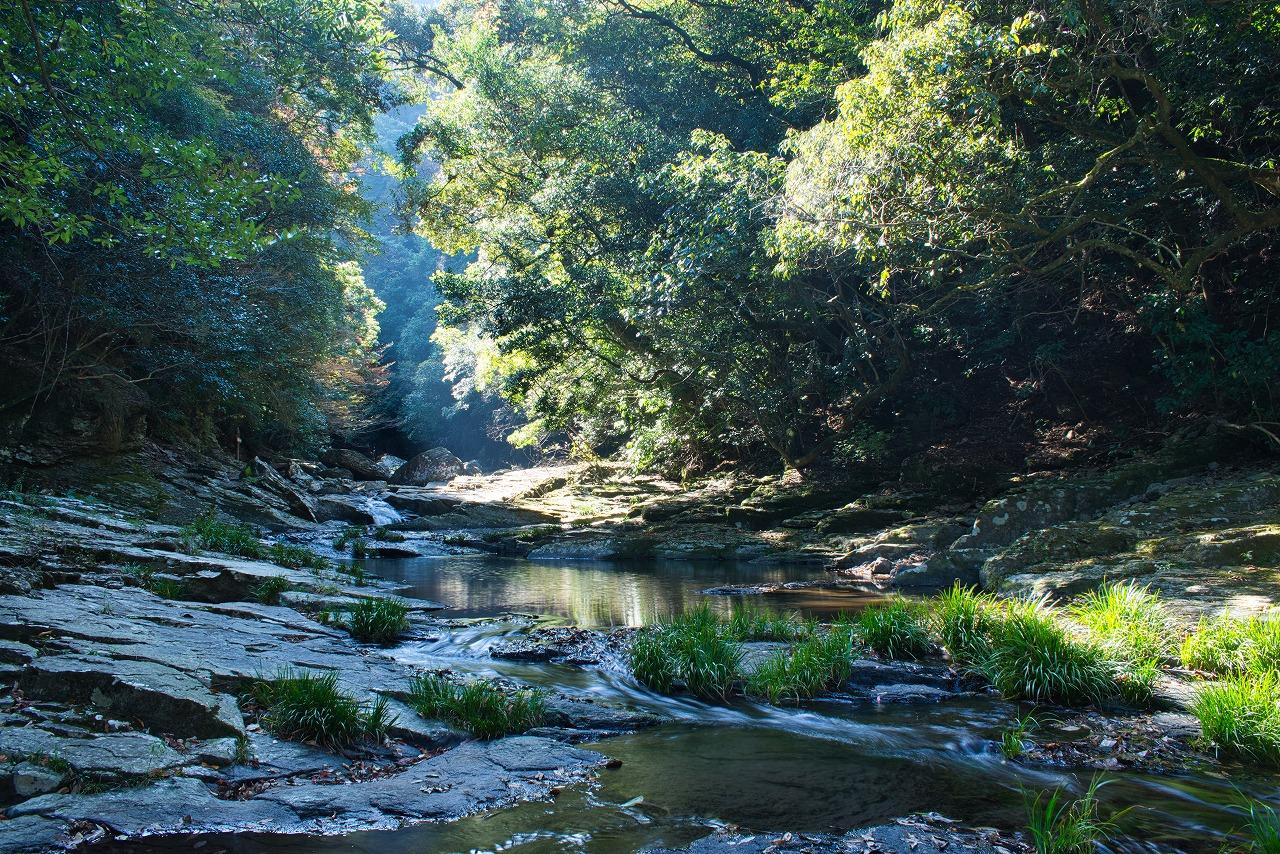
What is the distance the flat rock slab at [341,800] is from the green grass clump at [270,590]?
481 centimetres

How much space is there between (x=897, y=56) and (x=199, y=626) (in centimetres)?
→ 999

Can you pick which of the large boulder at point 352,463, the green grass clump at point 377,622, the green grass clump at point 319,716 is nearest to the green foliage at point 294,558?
the green grass clump at point 377,622

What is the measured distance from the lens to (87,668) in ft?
14.4

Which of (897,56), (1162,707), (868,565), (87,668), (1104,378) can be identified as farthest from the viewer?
(1104,378)

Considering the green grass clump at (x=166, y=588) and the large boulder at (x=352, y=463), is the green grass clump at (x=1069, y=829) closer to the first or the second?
the green grass clump at (x=166, y=588)

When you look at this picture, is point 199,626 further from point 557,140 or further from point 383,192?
point 383,192

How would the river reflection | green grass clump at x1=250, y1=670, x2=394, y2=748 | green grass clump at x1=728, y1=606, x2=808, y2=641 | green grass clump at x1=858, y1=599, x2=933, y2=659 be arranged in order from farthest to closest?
the river reflection
green grass clump at x1=728, y1=606, x2=808, y2=641
green grass clump at x1=858, y1=599, x2=933, y2=659
green grass clump at x1=250, y1=670, x2=394, y2=748

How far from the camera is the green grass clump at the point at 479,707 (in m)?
4.91

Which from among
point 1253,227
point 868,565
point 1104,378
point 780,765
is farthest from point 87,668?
point 1104,378

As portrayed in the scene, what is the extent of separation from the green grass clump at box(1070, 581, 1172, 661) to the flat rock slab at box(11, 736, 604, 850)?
436 cm

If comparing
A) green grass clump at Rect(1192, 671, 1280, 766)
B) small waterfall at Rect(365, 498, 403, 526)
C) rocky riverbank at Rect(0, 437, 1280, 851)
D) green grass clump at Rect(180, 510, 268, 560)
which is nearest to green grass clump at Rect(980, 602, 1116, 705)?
rocky riverbank at Rect(0, 437, 1280, 851)

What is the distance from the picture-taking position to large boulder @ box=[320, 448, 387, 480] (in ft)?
112

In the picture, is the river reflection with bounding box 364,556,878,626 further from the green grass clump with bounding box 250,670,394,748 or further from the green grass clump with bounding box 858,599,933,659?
the green grass clump with bounding box 250,670,394,748

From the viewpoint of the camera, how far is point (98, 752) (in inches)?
144
